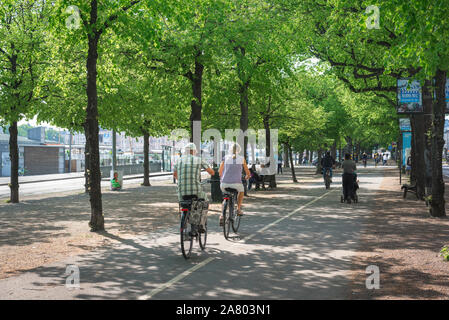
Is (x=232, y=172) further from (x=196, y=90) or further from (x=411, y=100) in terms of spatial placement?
(x=411, y=100)

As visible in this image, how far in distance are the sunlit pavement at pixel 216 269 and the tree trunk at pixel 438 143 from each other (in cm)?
308

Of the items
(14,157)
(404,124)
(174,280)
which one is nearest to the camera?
(174,280)

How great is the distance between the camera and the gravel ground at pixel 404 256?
6.29 m

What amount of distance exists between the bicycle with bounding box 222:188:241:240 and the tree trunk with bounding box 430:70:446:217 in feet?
19.3

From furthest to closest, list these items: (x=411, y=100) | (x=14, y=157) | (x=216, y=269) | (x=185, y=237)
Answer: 1. (x=14, y=157)
2. (x=411, y=100)
3. (x=185, y=237)
4. (x=216, y=269)

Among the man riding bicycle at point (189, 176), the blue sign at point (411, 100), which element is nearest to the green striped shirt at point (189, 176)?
the man riding bicycle at point (189, 176)

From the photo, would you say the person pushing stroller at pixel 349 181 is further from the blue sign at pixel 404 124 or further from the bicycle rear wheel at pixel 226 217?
the blue sign at pixel 404 124

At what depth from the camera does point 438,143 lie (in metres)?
13.7

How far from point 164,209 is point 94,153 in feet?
19.0

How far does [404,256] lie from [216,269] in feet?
10.7

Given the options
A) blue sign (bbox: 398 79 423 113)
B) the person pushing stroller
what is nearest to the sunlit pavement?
the person pushing stroller

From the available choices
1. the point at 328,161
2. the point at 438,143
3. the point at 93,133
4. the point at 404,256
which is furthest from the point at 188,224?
the point at 328,161

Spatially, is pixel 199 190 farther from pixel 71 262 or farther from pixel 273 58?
pixel 273 58

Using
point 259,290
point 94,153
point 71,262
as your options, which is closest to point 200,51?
point 94,153
